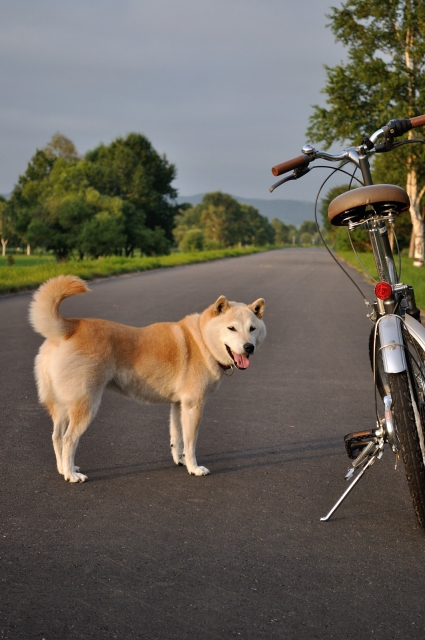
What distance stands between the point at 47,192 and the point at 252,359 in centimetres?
6126

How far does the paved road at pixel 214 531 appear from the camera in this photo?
9.46ft

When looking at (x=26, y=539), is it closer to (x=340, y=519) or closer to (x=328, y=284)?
(x=340, y=519)

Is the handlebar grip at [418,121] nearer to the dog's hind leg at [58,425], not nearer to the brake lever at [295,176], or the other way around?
the brake lever at [295,176]

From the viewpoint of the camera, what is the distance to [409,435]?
3.66 meters

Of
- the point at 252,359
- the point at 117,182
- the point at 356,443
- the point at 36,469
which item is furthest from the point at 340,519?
the point at 117,182

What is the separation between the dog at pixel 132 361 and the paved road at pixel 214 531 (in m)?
0.36

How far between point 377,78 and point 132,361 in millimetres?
32460

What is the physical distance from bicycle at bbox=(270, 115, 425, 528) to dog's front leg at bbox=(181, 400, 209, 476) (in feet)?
3.89

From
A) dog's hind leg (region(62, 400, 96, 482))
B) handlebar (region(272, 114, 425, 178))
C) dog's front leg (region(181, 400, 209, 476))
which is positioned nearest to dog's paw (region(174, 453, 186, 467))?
dog's front leg (region(181, 400, 209, 476))

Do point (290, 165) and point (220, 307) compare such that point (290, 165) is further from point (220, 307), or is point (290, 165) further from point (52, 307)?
point (52, 307)

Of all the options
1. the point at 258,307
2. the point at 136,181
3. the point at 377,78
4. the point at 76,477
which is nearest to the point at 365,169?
the point at 258,307

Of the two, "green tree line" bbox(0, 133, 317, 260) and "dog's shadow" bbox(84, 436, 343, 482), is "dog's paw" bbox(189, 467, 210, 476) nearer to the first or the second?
"dog's shadow" bbox(84, 436, 343, 482)

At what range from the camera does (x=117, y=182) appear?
247ft

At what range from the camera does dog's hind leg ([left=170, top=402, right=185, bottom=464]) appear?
206 inches
